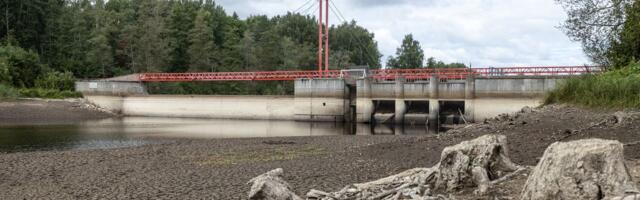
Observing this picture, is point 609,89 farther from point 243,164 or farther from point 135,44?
point 135,44

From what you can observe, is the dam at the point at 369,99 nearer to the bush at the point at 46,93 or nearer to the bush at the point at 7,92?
the bush at the point at 46,93

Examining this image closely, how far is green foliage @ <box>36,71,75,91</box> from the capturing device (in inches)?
2474

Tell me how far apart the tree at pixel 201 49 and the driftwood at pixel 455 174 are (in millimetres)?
76497

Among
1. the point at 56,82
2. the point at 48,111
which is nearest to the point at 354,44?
the point at 56,82

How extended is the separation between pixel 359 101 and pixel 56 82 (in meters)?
37.1

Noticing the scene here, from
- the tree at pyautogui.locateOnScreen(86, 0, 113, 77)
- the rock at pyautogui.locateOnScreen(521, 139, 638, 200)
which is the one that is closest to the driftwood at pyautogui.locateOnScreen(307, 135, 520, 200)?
the rock at pyautogui.locateOnScreen(521, 139, 638, 200)

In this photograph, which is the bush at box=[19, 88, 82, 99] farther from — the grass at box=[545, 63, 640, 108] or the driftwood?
the driftwood

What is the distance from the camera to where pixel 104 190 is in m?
12.9

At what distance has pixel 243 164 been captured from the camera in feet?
55.8

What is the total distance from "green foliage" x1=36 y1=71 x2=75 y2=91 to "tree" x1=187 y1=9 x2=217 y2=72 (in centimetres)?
2075

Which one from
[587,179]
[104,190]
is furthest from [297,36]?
[587,179]

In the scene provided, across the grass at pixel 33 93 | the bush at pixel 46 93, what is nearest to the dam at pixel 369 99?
the bush at pixel 46 93

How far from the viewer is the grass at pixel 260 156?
1806cm

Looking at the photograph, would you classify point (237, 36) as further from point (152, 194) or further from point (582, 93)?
point (152, 194)
